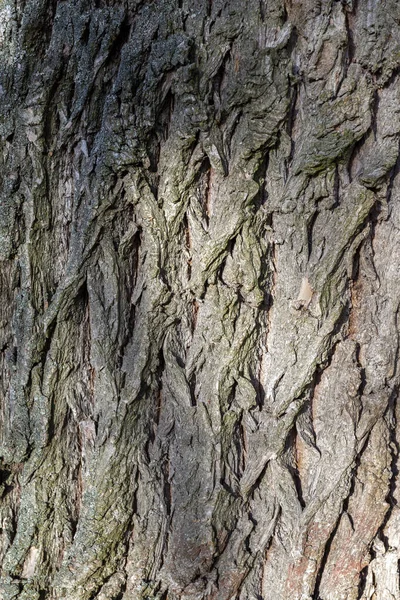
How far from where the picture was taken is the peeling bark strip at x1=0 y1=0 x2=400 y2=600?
130 centimetres

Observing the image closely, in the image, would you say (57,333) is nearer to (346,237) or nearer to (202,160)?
(202,160)

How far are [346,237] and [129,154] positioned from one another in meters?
0.55

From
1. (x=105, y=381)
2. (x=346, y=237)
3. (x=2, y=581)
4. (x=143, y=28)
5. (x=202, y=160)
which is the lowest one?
(x=2, y=581)

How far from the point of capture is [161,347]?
4.50ft

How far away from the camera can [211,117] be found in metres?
1.30

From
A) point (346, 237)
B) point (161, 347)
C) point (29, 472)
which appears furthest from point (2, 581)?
point (346, 237)

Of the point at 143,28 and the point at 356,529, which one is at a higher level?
the point at 143,28

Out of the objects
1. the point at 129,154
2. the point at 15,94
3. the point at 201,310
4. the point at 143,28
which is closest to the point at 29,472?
the point at 201,310

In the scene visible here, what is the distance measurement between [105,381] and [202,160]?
588 mm

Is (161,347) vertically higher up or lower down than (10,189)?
lower down

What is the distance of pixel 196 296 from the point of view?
1349 mm

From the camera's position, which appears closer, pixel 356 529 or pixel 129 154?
pixel 129 154

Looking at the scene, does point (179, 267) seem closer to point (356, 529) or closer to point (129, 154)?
point (129, 154)

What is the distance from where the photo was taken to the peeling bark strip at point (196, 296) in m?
1.30
